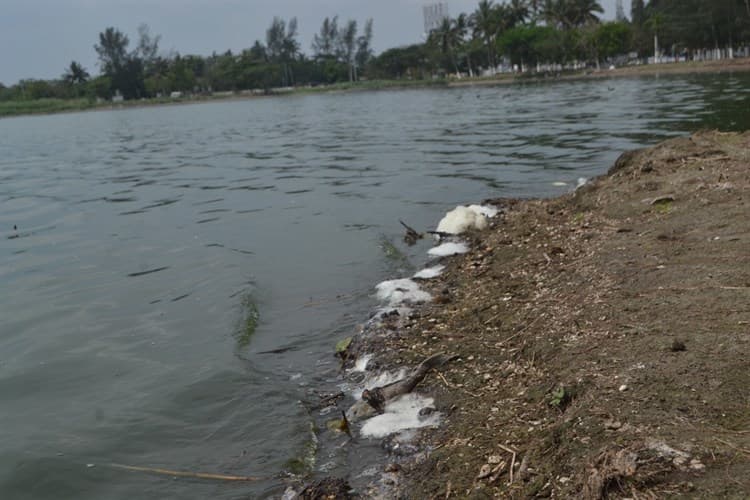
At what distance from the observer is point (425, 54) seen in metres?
160

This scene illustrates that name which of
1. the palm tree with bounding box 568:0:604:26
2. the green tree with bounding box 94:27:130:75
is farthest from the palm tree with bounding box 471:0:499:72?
the green tree with bounding box 94:27:130:75

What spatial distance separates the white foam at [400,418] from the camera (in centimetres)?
459

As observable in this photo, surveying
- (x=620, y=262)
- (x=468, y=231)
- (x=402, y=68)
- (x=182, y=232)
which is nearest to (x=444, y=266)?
(x=468, y=231)

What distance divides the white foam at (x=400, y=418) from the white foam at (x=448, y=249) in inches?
182

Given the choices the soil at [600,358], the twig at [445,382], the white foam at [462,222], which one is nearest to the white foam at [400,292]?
the soil at [600,358]

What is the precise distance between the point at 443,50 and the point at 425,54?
1395cm

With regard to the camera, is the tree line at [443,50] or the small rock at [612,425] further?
the tree line at [443,50]

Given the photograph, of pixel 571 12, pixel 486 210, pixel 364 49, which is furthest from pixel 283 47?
pixel 486 210

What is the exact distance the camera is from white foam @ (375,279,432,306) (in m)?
7.40

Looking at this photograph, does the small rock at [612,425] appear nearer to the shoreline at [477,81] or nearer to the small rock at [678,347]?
the small rock at [678,347]

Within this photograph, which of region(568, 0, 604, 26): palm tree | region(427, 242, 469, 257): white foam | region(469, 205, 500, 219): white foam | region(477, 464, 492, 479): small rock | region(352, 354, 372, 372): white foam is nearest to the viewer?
region(477, 464, 492, 479): small rock

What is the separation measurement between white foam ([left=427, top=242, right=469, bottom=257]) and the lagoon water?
1.05 feet

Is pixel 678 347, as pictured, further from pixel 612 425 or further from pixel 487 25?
pixel 487 25

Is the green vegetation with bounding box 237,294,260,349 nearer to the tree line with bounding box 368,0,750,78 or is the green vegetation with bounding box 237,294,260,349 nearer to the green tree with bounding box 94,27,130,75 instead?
the tree line with bounding box 368,0,750,78
